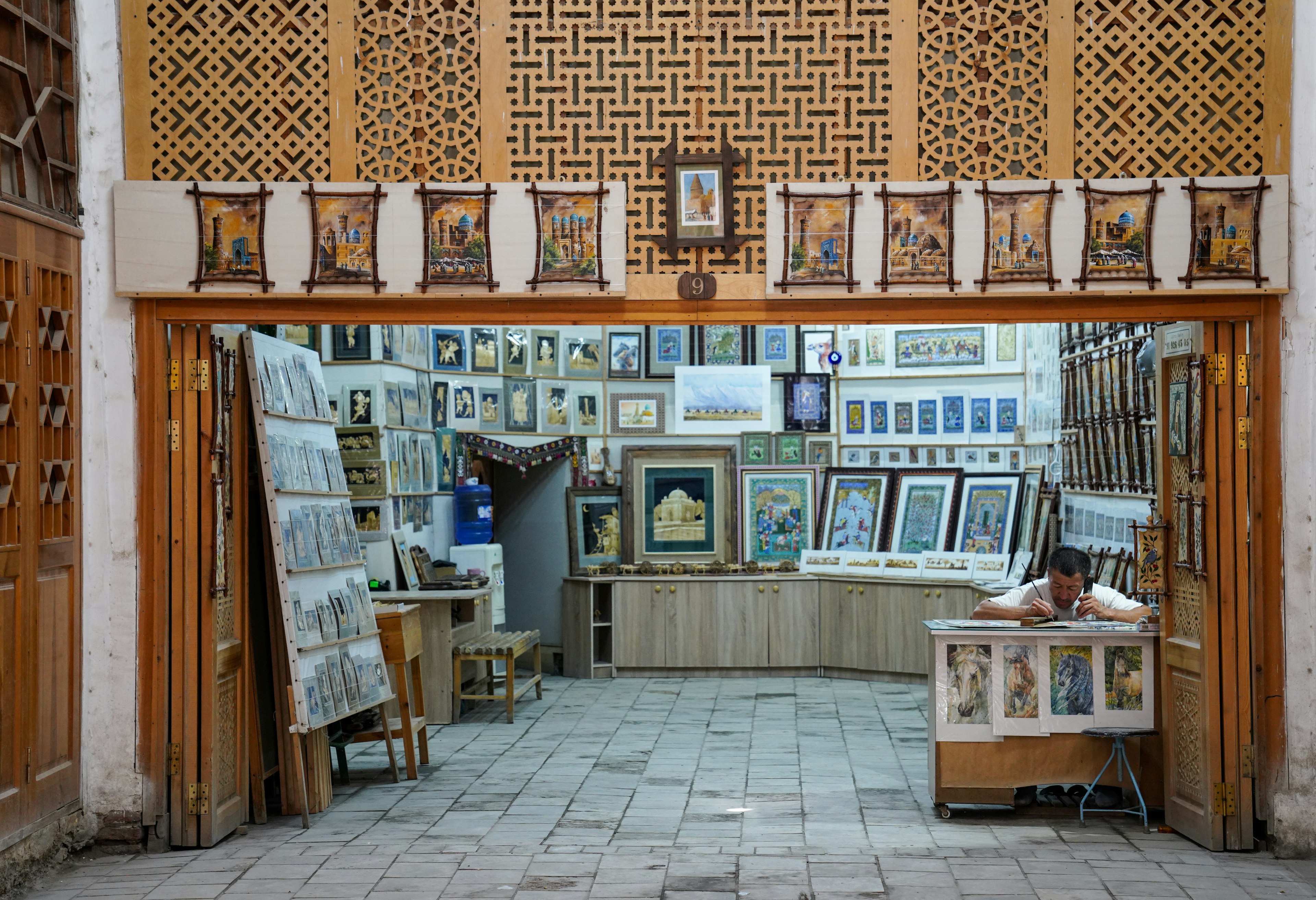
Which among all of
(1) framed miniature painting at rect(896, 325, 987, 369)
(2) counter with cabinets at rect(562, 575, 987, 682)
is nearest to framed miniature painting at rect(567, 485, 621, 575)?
(2) counter with cabinets at rect(562, 575, 987, 682)

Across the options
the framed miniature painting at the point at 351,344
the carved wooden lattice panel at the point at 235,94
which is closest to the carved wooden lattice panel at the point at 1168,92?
the carved wooden lattice panel at the point at 235,94

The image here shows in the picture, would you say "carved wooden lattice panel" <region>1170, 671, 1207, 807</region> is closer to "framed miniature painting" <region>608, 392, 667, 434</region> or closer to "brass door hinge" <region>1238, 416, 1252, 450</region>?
"brass door hinge" <region>1238, 416, 1252, 450</region>

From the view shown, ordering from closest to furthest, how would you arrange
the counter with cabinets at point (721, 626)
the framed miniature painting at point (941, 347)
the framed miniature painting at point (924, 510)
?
the framed miniature painting at point (924, 510), the counter with cabinets at point (721, 626), the framed miniature painting at point (941, 347)

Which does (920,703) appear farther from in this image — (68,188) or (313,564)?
(68,188)

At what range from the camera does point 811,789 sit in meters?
7.57

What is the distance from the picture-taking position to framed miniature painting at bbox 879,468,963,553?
11.8 metres

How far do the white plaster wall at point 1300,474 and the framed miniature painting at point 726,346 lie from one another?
23.0ft

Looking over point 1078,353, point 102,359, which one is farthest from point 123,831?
point 1078,353

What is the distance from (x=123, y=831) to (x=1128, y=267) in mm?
5484

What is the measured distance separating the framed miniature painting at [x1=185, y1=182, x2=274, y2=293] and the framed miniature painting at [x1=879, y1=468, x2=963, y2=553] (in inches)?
288

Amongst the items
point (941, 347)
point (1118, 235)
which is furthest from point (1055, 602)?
point (941, 347)

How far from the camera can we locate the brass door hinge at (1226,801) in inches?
243

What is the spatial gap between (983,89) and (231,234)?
366 centimetres

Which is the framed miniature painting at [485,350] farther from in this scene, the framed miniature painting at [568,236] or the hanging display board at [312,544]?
the framed miniature painting at [568,236]
